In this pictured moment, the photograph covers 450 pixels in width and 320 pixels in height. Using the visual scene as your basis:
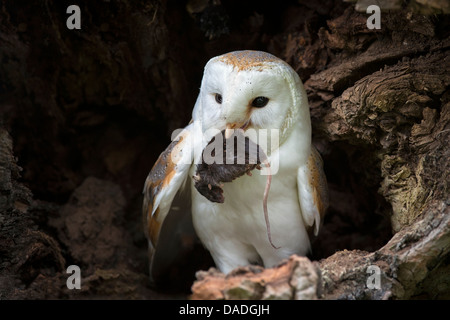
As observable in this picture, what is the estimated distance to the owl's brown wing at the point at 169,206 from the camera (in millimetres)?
1926

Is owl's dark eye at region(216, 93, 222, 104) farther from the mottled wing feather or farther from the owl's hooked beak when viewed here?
the mottled wing feather

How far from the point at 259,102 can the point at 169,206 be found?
2.01ft

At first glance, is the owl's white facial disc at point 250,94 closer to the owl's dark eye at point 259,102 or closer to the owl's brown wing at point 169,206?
the owl's dark eye at point 259,102

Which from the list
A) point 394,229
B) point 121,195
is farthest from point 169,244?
point 394,229

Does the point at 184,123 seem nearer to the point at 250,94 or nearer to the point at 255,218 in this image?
the point at 255,218

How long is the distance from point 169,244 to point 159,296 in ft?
0.93

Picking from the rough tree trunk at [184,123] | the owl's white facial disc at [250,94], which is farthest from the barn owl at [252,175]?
the rough tree trunk at [184,123]

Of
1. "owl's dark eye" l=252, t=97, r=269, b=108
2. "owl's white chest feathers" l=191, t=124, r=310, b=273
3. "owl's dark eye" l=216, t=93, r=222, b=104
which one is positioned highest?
"owl's dark eye" l=216, t=93, r=222, b=104

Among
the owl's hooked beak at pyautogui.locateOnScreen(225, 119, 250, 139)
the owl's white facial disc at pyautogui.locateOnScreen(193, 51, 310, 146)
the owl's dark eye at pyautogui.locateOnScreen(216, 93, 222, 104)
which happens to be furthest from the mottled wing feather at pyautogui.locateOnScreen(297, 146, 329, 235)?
the owl's dark eye at pyautogui.locateOnScreen(216, 93, 222, 104)

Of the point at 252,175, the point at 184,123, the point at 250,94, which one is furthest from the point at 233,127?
the point at 184,123

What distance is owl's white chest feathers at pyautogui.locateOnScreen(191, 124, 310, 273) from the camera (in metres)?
1.87

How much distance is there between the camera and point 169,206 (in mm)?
1995

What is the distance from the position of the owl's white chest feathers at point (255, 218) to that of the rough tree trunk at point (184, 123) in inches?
10.2

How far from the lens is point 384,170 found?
2027mm
